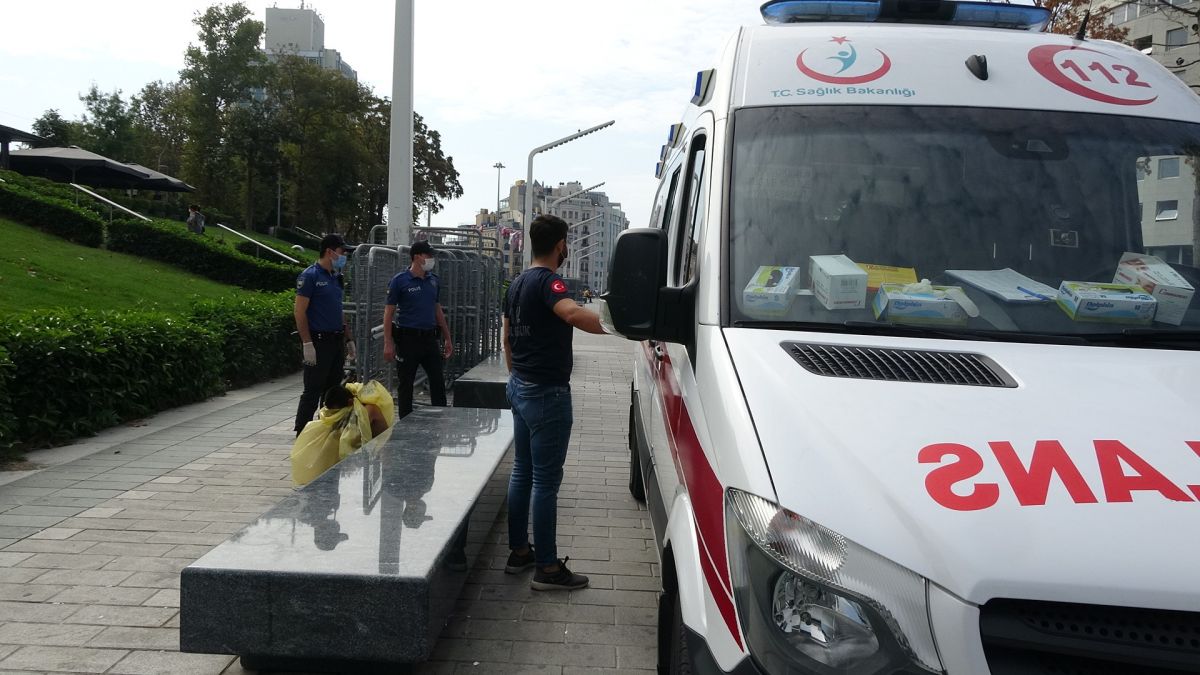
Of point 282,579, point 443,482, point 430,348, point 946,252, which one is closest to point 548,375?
point 443,482

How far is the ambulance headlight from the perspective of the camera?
6.35 ft

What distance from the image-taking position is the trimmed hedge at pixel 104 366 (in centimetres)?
739

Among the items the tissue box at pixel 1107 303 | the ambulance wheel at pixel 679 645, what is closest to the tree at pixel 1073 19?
the tissue box at pixel 1107 303

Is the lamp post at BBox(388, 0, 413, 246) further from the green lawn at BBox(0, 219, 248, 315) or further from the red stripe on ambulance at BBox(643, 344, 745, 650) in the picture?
the red stripe on ambulance at BBox(643, 344, 745, 650)

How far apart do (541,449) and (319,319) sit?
3.93 meters

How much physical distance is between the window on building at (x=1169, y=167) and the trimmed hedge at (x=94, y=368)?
293 inches

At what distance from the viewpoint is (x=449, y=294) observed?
41.0 ft

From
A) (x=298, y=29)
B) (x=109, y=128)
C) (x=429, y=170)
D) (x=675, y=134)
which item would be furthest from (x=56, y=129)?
(x=675, y=134)

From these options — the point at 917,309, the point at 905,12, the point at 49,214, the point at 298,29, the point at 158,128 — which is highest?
the point at 298,29

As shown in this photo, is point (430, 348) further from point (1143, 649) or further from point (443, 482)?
point (1143, 649)

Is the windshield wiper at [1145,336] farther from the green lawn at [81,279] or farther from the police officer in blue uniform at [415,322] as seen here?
the green lawn at [81,279]

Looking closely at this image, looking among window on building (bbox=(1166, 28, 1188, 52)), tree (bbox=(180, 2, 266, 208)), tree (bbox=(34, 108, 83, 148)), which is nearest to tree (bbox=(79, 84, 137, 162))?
tree (bbox=(34, 108, 83, 148))

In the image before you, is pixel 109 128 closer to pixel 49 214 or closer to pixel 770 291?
pixel 49 214

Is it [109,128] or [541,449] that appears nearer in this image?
[541,449]
